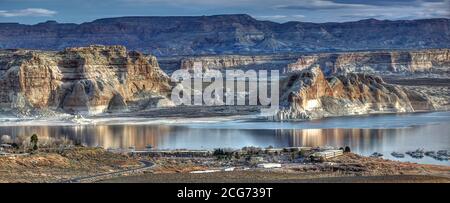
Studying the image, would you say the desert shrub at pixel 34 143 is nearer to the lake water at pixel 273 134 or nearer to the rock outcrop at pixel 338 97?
the lake water at pixel 273 134

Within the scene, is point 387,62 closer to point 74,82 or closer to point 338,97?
point 338,97

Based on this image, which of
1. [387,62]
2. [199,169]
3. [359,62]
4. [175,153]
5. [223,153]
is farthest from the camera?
[387,62]

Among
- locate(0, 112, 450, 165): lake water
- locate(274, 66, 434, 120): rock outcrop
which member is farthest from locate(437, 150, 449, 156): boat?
locate(274, 66, 434, 120): rock outcrop

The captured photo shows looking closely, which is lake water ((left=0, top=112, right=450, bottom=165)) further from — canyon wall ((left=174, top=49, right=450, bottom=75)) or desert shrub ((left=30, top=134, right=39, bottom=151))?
canyon wall ((left=174, top=49, right=450, bottom=75))

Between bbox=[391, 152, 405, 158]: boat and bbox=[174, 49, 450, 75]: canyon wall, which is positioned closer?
bbox=[391, 152, 405, 158]: boat

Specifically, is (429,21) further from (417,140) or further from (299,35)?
(417,140)

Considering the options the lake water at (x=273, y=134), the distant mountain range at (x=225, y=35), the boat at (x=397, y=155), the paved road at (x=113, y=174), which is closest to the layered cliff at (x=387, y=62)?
the distant mountain range at (x=225, y=35)

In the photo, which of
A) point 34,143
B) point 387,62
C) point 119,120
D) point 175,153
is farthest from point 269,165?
point 387,62
